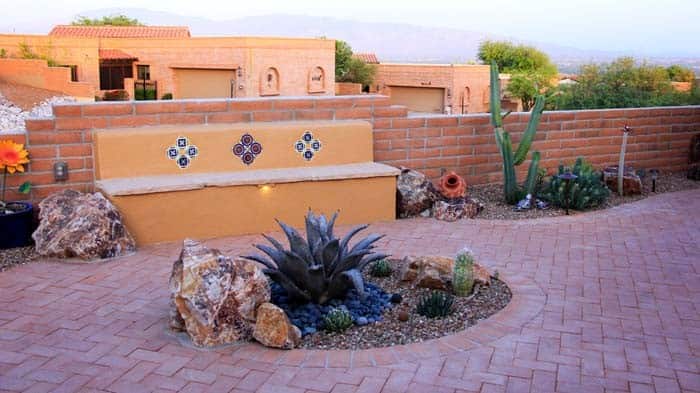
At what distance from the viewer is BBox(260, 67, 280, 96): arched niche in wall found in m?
39.2

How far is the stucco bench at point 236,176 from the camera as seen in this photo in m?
7.94

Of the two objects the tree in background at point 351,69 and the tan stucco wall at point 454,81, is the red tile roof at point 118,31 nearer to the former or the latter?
the tree in background at point 351,69

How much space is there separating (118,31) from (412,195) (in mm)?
42607

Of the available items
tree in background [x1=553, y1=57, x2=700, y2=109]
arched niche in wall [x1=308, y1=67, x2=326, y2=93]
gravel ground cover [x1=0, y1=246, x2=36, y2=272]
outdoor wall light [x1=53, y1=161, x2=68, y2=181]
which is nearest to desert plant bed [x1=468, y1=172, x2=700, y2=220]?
tree in background [x1=553, y1=57, x2=700, y2=109]

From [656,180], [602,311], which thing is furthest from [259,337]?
[656,180]

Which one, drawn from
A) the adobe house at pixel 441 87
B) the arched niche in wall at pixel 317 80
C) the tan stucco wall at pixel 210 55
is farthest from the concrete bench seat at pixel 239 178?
the arched niche in wall at pixel 317 80

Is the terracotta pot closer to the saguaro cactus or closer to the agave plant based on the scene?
the saguaro cactus

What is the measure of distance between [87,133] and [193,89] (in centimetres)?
3355

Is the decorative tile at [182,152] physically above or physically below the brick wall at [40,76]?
below

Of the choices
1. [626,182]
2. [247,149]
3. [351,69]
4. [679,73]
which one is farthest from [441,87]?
[247,149]

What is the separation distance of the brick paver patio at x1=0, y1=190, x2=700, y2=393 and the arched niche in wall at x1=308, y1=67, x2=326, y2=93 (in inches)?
1331

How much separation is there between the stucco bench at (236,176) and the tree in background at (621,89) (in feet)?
19.6

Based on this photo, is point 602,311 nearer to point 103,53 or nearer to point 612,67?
point 612,67

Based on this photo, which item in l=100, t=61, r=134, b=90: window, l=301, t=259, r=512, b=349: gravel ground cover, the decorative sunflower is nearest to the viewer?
l=301, t=259, r=512, b=349: gravel ground cover
